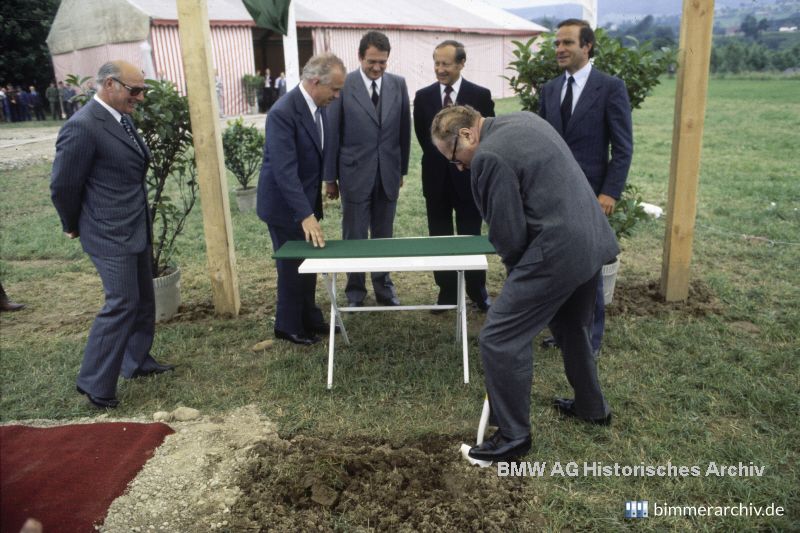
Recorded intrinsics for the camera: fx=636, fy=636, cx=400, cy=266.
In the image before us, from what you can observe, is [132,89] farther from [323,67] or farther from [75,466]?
[75,466]

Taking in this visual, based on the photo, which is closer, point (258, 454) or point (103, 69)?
point (258, 454)

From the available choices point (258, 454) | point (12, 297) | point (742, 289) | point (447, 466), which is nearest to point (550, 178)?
point (447, 466)

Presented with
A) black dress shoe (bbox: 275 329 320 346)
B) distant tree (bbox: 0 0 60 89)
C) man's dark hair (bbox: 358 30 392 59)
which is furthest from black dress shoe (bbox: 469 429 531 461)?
distant tree (bbox: 0 0 60 89)

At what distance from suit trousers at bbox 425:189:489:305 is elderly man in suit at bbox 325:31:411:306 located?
1.27ft

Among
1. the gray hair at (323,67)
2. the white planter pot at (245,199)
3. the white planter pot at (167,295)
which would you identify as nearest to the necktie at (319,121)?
the gray hair at (323,67)

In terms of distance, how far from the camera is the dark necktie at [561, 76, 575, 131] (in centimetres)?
440

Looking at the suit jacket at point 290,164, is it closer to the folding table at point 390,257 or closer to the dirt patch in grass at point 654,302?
the folding table at point 390,257

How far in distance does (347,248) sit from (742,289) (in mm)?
3669

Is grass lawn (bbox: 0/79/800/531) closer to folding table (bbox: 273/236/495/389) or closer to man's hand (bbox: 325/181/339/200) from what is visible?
folding table (bbox: 273/236/495/389)

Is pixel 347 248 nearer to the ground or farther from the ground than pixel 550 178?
nearer to the ground

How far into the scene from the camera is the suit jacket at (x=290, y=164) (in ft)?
15.0

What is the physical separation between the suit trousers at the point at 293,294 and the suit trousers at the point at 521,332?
2.10m

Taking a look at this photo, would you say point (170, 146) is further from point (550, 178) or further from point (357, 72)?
point (550, 178)

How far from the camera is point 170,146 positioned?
5.53m
